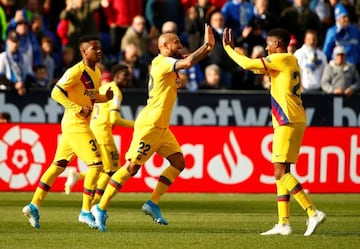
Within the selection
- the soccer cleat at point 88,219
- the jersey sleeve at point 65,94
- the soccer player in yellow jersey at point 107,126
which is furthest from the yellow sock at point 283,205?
the soccer player in yellow jersey at point 107,126

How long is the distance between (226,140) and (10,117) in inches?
159

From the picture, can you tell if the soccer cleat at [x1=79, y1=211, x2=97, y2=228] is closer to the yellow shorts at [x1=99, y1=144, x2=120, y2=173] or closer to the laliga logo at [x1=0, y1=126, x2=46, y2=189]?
the yellow shorts at [x1=99, y1=144, x2=120, y2=173]

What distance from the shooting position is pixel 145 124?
48.0 ft

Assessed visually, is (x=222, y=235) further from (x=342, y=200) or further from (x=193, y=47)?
(x=193, y=47)

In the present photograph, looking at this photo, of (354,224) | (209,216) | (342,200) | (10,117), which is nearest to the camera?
(354,224)

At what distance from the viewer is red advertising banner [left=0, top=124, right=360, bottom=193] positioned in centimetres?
2112

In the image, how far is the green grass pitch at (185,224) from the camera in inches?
508

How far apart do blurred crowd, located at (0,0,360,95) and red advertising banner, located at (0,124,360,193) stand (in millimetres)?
1939

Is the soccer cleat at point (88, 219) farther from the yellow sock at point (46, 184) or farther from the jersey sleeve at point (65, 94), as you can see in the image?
the jersey sleeve at point (65, 94)

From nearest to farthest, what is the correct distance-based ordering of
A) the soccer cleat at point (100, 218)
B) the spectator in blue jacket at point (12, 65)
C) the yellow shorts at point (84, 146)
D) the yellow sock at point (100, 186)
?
the soccer cleat at point (100, 218) < the yellow shorts at point (84, 146) < the yellow sock at point (100, 186) < the spectator in blue jacket at point (12, 65)

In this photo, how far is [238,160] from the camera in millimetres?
21219

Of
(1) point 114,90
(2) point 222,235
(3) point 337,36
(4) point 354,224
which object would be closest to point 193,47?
(3) point 337,36

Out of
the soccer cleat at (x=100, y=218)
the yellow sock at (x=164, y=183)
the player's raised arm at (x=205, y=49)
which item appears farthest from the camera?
the yellow sock at (x=164, y=183)

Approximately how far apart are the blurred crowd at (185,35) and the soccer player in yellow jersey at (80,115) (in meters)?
7.33
